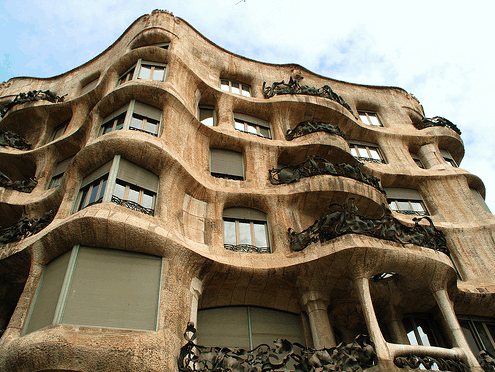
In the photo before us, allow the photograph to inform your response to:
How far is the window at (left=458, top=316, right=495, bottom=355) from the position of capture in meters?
12.6

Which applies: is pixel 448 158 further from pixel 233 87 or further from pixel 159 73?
pixel 159 73

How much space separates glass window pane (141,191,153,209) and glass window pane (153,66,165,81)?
659cm

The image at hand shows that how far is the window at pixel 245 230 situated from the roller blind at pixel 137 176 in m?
2.65

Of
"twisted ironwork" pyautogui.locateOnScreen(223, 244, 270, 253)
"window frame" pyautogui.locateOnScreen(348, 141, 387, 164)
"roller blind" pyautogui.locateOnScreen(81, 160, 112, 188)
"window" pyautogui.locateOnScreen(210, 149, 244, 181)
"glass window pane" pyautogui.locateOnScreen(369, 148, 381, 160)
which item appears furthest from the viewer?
"glass window pane" pyautogui.locateOnScreen(369, 148, 381, 160)

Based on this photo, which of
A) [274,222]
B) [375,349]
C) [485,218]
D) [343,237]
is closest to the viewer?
[375,349]

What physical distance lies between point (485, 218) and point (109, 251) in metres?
14.6

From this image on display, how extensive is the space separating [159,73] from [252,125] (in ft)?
15.1

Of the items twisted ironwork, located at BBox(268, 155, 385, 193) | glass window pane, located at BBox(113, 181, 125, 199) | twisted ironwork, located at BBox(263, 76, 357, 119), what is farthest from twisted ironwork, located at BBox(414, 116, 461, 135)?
glass window pane, located at BBox(113, 181, 125, 199)

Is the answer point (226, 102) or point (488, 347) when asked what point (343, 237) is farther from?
point (226, 102)

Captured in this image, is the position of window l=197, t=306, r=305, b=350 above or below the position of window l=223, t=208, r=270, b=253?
below

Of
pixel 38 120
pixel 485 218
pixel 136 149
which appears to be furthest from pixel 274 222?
pixel 38 120

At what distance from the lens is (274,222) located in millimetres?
13203

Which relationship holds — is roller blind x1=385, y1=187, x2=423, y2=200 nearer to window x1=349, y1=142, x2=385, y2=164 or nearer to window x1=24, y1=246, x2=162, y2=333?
window x1=349, y1=142, x2=385, y2=164

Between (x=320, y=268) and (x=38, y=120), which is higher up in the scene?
(x=38, y=120)
